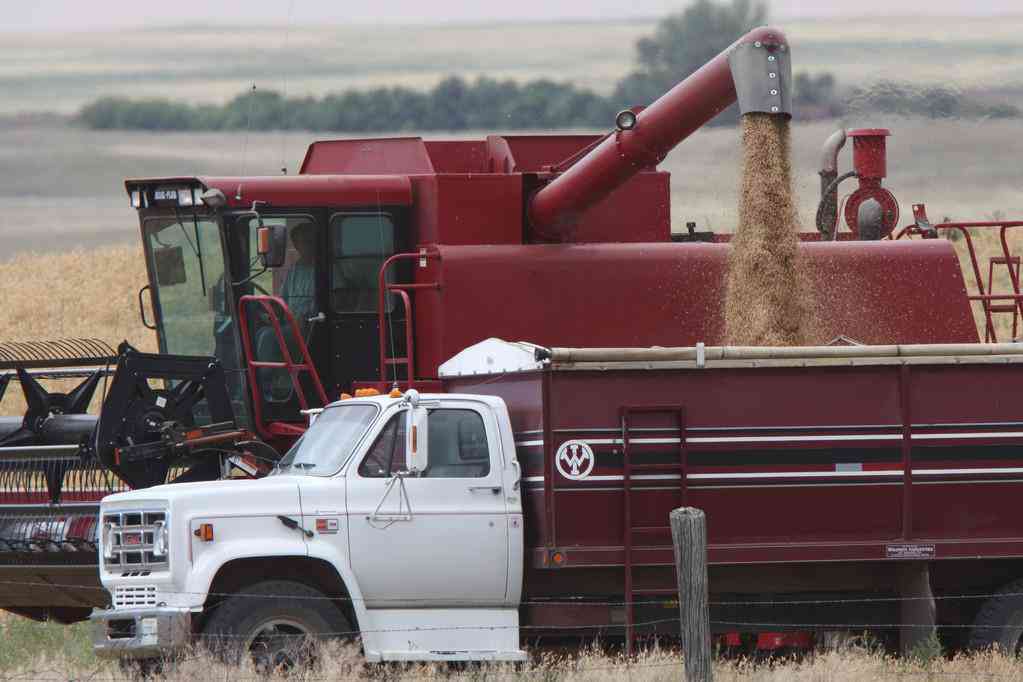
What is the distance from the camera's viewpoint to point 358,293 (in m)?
14.1

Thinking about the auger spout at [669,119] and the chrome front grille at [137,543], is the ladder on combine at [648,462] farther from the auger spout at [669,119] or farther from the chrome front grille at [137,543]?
the auger spout at [669,119]

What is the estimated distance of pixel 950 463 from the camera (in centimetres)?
1042

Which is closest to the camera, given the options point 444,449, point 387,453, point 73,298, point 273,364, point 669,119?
point 387,453

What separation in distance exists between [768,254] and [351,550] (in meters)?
4.50

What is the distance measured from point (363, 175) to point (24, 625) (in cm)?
472

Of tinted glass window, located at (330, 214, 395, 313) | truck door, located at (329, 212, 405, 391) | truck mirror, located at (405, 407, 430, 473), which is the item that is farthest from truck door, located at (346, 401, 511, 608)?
tinted glass window, located at (330, 214, 395, 313)

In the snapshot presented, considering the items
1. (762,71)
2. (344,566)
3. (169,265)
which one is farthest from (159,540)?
(762,71)

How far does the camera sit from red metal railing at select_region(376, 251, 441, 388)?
1298 cm

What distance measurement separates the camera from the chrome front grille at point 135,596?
9.59 meters

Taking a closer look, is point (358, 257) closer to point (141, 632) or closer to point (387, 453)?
point (387, 453)

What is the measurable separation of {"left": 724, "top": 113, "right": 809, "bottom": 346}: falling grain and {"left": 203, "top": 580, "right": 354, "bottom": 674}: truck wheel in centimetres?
433

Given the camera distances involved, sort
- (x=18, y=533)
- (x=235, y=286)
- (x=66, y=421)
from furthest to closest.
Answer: (x=235, y=286) < (x=66, y=421) < (x=18, y=533)

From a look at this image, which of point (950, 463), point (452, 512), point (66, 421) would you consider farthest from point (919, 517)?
point (66, 421)

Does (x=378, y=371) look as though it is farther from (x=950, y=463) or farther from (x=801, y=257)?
(x=950, y=463)
